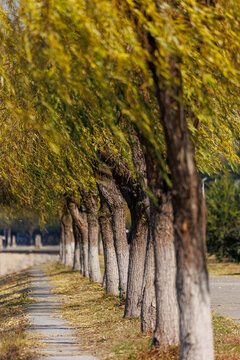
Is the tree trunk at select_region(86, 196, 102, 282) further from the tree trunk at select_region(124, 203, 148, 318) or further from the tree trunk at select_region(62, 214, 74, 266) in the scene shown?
the tree trunk at select_region(62, 214, 74, 266)

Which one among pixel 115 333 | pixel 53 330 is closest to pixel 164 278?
pixel 115 333

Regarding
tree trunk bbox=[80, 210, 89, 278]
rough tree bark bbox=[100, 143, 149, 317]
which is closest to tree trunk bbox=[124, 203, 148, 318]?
rough tree bark bbox=[100, 143, 149, 317]

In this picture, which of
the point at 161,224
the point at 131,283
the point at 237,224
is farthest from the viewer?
the point at 237,224

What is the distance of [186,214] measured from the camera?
306 inches

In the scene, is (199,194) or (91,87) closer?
(199,194)

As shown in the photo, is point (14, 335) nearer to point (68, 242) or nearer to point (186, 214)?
point (186, 214)

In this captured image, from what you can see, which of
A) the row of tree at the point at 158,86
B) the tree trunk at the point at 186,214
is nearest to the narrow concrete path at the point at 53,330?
the row of tree at the point at 158,86

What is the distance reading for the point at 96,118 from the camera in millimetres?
10562

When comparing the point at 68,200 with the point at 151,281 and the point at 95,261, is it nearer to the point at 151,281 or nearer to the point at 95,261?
the point at 95,261

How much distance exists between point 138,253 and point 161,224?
202 inches

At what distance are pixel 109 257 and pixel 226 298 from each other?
4298mm

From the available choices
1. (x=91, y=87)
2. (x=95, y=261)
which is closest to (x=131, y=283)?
(x=91, y=87)

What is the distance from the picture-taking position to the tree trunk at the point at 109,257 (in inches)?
819

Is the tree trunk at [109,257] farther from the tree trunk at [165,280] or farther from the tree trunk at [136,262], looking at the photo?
the tree trunk at [165,280]
